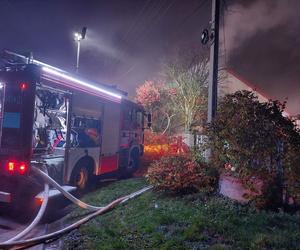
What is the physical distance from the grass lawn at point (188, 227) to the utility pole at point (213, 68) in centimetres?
313

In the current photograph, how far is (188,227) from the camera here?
191 inches

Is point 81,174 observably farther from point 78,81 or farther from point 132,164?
point 132,164

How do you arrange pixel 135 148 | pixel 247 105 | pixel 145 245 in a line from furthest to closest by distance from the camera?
pixel 135 148 → pixel 247 105 → pixel 145 245

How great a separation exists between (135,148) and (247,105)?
21.8 ft

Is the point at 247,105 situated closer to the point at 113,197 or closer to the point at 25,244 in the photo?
the point at 113,197

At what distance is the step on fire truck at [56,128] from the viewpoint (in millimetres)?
6035

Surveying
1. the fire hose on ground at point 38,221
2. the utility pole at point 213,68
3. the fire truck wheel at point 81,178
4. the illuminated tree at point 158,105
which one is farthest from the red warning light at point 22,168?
the illuminated tree at point 158,105

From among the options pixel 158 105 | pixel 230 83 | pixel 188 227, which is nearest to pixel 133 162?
pixel 188 227

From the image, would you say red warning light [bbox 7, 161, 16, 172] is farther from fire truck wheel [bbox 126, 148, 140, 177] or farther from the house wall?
the house wall

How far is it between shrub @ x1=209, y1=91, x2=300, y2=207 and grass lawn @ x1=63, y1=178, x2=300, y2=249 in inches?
21.9

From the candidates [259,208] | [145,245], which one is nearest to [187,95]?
[259,208]

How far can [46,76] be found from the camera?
6.55 m

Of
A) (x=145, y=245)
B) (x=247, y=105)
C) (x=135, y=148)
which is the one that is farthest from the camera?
(x=135, y=148)

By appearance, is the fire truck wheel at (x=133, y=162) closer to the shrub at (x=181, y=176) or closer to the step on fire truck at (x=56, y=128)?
the step on fire truck at (x=56, y=128)
